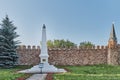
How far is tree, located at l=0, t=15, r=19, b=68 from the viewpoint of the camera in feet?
118

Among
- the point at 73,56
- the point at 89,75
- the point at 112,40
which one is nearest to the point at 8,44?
the point at 73,56

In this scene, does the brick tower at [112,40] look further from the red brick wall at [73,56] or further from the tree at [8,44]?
the tree at [8,44]

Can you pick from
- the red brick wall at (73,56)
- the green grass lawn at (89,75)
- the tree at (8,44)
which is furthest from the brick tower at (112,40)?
the green grass lawn at (89,75)

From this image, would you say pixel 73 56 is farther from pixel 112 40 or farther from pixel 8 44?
pixel 8 44

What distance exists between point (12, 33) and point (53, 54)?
208 inches

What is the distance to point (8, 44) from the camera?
3672 centimetres

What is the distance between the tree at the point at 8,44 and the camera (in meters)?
36.1

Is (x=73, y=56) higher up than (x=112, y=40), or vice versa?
(x=112, y=40)

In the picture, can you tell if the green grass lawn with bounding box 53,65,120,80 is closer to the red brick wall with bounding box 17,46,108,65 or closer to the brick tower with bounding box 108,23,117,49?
the brick tower with bounding box 108,23,117,49

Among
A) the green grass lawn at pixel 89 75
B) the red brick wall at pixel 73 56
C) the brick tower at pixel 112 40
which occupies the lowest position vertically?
the green grass lawn at pixel 89 75

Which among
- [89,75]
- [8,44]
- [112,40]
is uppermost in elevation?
[112,40]

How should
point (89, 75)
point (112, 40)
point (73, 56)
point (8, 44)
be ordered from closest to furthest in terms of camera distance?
point (89, 75)
point (8, 44)
point (73, 56)
point (112, 40)

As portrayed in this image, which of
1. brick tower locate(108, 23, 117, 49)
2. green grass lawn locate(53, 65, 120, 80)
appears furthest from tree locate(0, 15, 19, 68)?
green grass lawn locate(53, 65, 120, 80)

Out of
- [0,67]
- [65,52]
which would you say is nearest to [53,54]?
[65,52]
